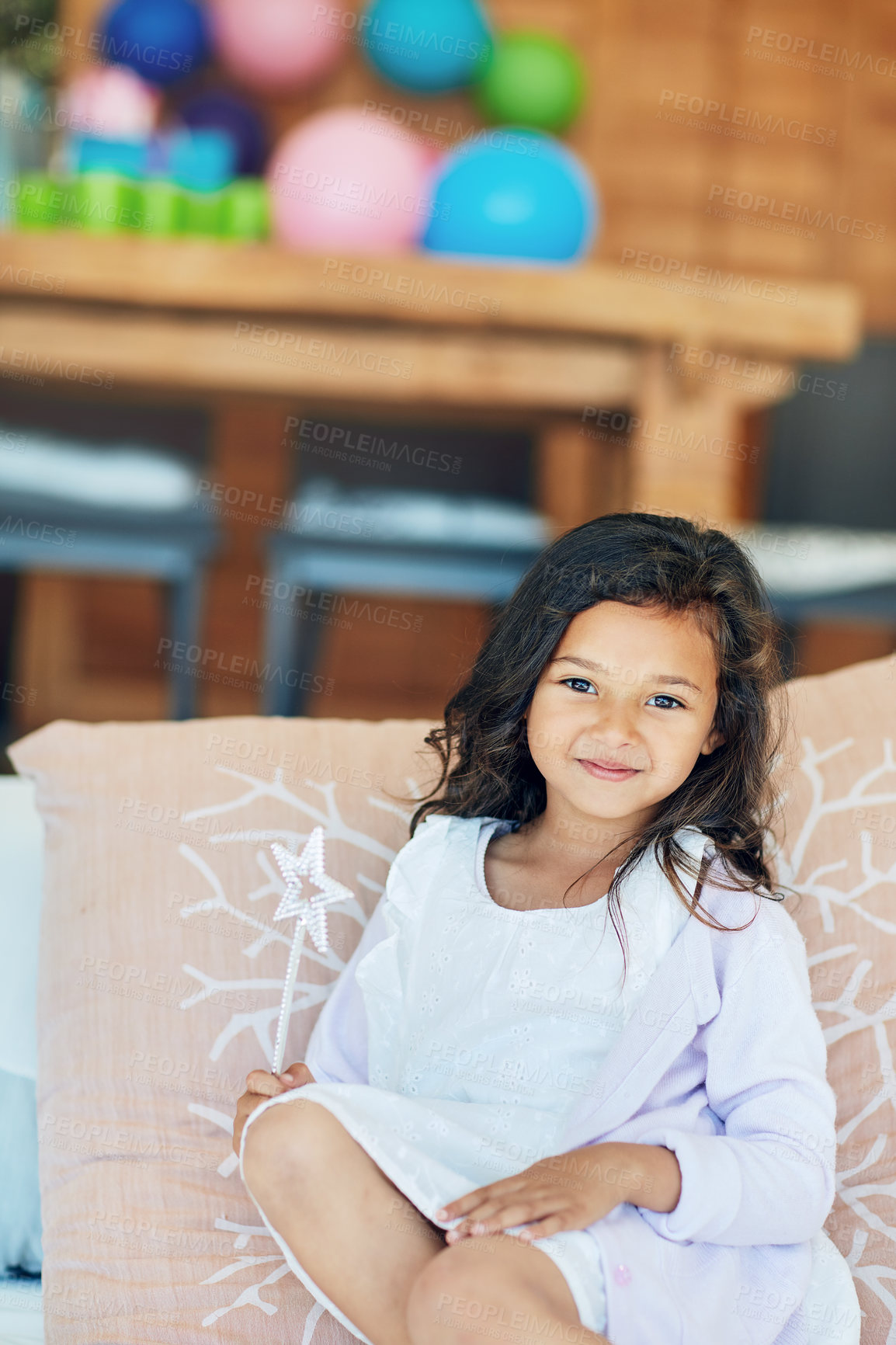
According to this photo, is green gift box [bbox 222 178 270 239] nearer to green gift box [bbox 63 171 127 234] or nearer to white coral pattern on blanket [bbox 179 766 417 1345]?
green gift box [bbox 63 171 127 234]

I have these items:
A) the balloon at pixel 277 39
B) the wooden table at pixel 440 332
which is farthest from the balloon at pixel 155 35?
the wooden table at pixel 440 332

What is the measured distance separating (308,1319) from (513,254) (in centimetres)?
199

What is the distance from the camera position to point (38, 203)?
2482 millimetres

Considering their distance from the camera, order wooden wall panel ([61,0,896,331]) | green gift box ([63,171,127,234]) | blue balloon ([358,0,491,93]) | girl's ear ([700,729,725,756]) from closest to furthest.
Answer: girl's ear ([700,729,725,756])
green gift box ([63,171,127,234])
blue balloon ([358,0,491,93])
wooden wall panel ([61,0,896,331])

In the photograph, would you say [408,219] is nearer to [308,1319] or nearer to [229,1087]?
[229,1087]

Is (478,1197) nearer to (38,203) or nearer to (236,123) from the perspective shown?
(38,203)

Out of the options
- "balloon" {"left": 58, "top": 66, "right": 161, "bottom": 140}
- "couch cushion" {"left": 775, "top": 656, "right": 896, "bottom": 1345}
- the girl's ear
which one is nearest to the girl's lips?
the girl's ear

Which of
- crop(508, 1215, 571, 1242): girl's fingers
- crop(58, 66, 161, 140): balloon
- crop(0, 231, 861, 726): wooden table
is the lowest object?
crop(508, 1215, 571, 1242): girl's fingers

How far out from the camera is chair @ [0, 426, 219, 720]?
2.31m

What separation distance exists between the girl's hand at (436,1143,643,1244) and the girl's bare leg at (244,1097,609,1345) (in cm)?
1

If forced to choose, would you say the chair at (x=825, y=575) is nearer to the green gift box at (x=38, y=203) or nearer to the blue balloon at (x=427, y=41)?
the green gift box at (x=38, y=203)

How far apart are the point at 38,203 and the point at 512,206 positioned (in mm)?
861

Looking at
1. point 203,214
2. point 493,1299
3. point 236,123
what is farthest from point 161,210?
point 493,1299

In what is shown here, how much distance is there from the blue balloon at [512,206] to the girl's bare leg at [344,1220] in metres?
1.96
